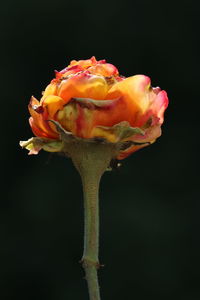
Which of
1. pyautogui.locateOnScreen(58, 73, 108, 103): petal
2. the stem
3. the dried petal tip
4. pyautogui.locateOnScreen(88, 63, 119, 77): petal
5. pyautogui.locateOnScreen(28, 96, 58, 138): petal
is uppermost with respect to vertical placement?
pyautogui.locateOnScreen(88, 63, 119, 77): petal

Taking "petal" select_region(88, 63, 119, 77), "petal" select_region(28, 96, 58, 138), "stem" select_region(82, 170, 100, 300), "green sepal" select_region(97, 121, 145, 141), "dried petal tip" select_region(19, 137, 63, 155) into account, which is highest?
"petal" select_region(88, 63, 119, 77)

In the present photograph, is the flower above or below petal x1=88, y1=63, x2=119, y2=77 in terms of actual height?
below
